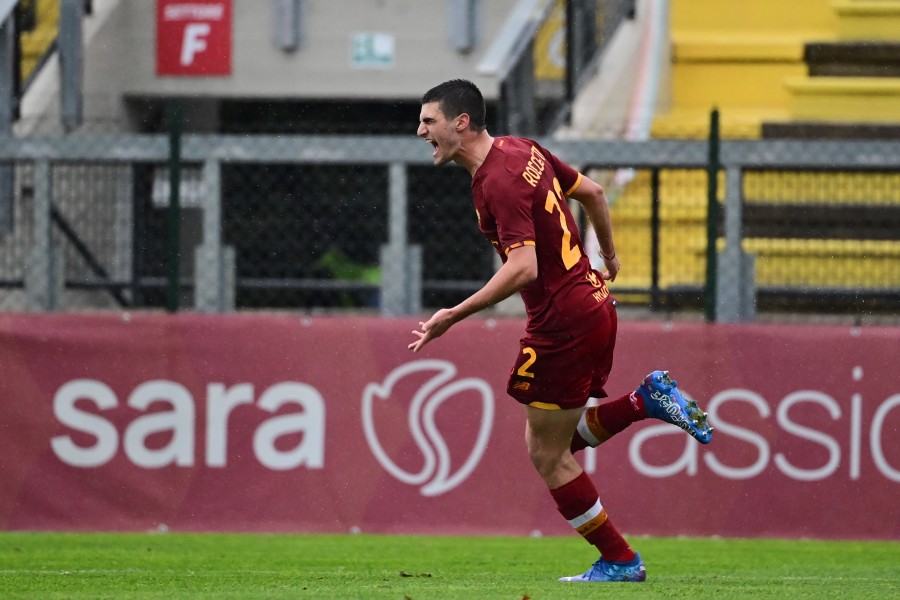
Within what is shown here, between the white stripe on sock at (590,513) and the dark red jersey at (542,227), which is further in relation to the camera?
the white stripe on sock at (590,513)

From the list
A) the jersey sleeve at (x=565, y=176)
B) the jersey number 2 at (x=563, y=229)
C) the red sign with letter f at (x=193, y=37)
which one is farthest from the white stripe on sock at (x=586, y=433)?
the red sign with letter f at (x=193, y=37)

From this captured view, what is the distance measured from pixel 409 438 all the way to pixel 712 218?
220 cm

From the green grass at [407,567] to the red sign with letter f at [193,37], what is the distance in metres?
5.18

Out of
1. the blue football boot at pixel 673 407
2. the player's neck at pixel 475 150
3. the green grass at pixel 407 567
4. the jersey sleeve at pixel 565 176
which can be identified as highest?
the player's neck at pixel 475 150

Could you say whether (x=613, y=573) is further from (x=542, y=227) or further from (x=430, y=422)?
(x=430, y=422)

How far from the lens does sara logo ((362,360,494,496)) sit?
32.9 ft

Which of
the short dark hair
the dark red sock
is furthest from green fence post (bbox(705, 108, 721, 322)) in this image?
the short dark hair

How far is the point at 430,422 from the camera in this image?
10.0 m

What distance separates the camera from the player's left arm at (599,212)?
24.5 ft

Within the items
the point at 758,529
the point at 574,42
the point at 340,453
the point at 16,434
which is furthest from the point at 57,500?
the point at 574,42

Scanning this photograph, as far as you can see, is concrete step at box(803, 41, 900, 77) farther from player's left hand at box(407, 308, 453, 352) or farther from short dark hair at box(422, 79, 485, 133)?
player's left hand at box(407, 308, 453, 352)

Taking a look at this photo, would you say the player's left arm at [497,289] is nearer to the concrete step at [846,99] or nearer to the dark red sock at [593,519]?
the dark red sock at [593,519]

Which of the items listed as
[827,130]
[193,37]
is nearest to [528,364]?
[827,130]

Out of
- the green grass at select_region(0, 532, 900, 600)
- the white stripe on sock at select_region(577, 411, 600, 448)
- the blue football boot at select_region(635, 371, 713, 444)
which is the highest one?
the blue football boot at select_region(635, 371, 713, 444)
